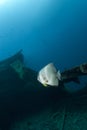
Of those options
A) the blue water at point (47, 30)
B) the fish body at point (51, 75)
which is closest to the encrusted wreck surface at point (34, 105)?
the fish body at point (51, 75)

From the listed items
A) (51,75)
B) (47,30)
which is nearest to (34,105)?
(51,75)

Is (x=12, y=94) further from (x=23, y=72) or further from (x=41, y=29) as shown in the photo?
(x=41, y=29)

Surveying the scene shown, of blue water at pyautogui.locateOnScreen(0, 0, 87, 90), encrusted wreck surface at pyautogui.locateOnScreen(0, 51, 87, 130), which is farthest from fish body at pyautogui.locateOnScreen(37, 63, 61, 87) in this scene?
blue water at pyautogui.locateOnScreen(0, 0, 87, 90)

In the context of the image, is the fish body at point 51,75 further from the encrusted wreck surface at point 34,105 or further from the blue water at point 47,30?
the blue water at point 47,30

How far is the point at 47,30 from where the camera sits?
32.7 ft

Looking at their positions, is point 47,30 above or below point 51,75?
above

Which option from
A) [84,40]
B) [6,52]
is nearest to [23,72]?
[6,52]

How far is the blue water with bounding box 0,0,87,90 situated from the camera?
8.77 metres

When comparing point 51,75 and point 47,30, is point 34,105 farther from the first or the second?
point 47,30

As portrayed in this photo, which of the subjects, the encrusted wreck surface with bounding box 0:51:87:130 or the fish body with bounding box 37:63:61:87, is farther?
the encrusted wreck surface with bounding box 0:51:87:130

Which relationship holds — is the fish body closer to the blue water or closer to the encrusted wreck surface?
the encrusted wreck surface

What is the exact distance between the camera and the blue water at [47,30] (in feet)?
28.8

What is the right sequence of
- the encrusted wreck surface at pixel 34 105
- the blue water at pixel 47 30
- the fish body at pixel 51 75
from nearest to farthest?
the fish body at pixel 51 75
the encrusted wreck surface at pixel 34 105
the blue water at pixel 47 30

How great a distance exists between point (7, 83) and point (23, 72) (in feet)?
1.13
